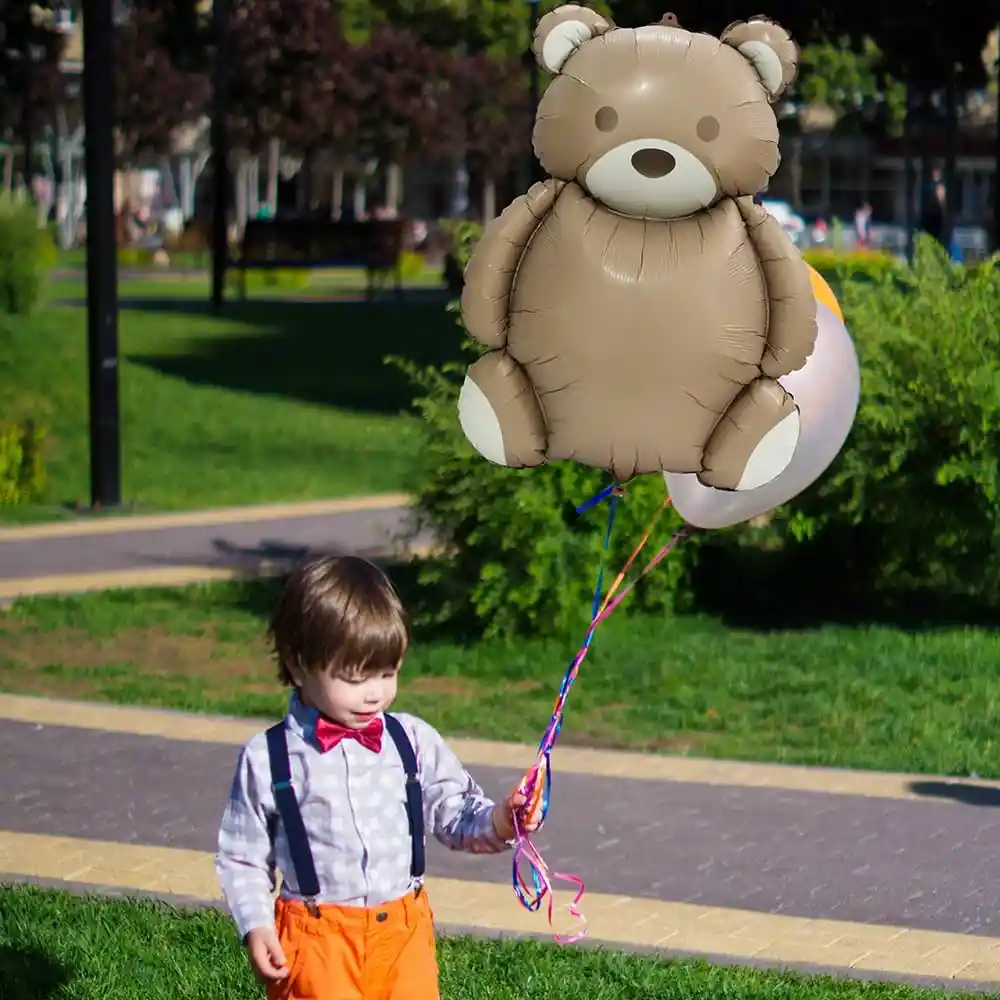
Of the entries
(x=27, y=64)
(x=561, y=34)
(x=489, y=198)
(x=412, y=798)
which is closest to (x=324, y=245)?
(x=27, y=64)

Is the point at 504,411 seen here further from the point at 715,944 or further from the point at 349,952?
the point at 715,944

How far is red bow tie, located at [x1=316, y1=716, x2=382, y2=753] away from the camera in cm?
362

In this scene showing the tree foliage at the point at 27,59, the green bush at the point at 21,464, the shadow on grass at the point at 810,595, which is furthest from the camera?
the tree foliage at the point at 27,59

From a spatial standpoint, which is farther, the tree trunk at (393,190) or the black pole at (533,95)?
the tree trunk at (393,190)

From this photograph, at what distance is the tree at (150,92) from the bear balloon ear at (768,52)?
169ft

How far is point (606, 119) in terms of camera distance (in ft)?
12.4

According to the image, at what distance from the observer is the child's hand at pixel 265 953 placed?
355 centimetres

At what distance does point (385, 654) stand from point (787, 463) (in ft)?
3.27

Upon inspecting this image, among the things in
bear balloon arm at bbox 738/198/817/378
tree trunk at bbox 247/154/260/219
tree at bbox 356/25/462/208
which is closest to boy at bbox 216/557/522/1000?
bear balloon arm at bbox 738/198/817/378

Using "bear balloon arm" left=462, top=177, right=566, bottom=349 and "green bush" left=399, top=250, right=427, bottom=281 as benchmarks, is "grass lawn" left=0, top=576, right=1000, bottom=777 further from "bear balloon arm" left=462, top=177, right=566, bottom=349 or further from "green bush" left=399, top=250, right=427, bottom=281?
"green bush" left=399, top=250, right=427, bottom=281

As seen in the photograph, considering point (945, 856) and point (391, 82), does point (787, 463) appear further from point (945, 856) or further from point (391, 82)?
point (391, 82)

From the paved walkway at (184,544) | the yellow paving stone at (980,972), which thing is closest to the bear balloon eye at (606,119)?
the yellow paving stone at (980,972)

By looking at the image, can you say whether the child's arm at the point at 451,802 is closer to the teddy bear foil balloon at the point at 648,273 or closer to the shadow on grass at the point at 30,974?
the teddy bear foil balloon at the point at 648,273

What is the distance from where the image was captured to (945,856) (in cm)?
640
